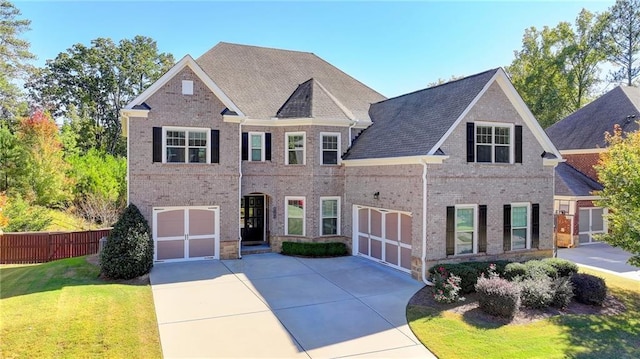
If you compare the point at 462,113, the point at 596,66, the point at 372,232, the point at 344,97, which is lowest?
the point at 372,232

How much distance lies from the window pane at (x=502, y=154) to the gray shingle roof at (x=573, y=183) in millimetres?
10067

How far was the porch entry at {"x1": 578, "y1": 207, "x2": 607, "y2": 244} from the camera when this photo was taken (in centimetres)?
2283

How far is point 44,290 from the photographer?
40.5 feet

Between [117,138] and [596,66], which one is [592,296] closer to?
[596,66]

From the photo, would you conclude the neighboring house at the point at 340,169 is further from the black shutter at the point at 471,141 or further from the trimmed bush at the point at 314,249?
the trimmed bush at the point at 314,249

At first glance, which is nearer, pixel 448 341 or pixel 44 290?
pixel 448 341

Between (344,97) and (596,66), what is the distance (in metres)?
32.7

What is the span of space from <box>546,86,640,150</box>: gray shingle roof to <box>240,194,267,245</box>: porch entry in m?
22.0

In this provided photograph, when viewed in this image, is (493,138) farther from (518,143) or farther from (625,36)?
(625,36)

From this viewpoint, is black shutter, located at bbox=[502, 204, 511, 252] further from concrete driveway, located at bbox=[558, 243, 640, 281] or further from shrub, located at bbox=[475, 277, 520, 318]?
concrete driveway, located at bbox=[558, 243, 640, 281]

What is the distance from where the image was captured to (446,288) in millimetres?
11953

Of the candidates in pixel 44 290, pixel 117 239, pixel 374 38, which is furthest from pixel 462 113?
pixel 44 290

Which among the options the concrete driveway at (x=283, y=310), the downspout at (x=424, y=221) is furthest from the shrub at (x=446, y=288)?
the downspout at (x=424, y=221)

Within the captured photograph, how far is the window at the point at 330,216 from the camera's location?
19.0 metres
